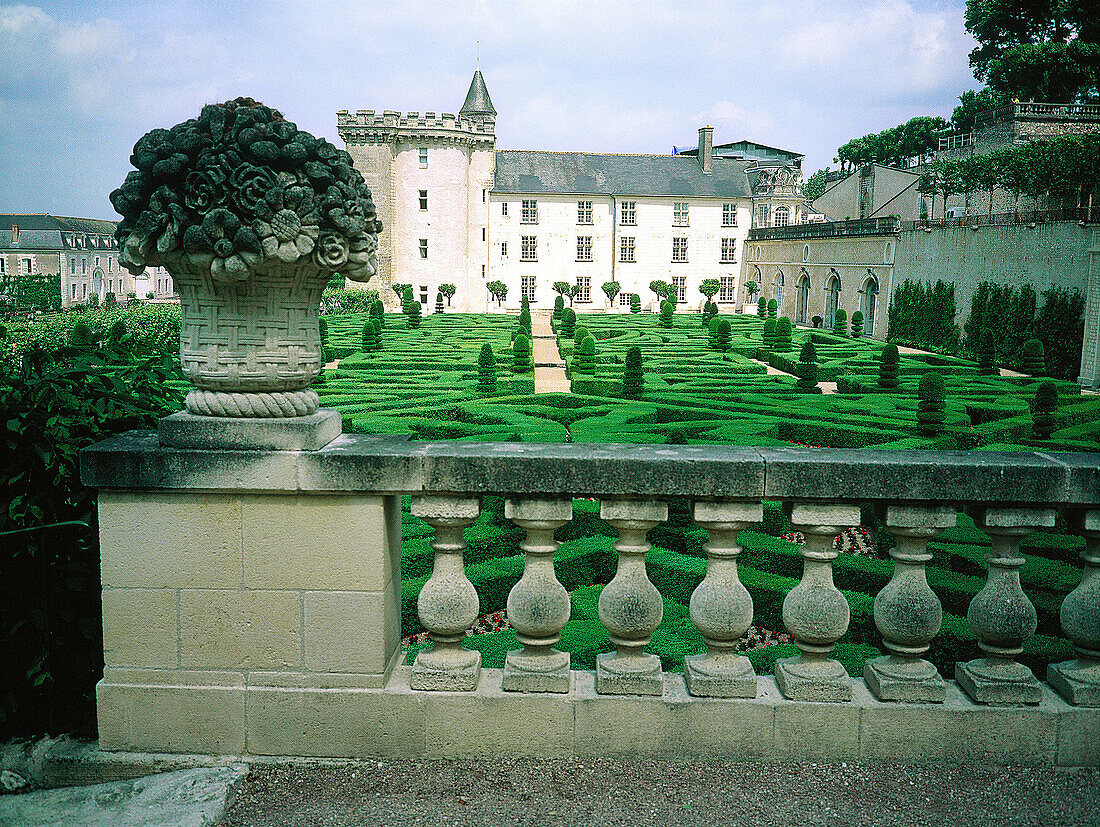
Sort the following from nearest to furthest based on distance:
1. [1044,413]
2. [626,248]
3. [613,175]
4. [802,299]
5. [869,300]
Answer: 1. [1044,413]
2. [869,300]
3. [802,299]
4. [626,248]
5. [613,175]

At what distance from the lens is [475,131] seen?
1831 inches

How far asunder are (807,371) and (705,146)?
3675 cm

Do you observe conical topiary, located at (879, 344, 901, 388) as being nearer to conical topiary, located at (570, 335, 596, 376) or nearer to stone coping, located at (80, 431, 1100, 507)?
conical topiary, located at (570, 335, 596, 376)

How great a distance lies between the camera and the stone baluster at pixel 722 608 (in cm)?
266

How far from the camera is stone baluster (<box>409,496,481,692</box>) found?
271 centimetres

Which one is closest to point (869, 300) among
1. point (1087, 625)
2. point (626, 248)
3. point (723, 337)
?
point (626, 248)

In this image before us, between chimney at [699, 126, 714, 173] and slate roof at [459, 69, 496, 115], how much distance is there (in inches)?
472

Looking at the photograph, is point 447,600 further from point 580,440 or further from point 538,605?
point 580,440

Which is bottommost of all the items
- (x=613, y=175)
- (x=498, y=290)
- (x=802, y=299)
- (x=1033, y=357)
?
(x=1033, y=357)

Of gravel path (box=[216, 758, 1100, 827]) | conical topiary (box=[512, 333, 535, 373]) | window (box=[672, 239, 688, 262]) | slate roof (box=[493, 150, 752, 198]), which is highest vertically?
slate roof (box=[493, 150, 752, 198])

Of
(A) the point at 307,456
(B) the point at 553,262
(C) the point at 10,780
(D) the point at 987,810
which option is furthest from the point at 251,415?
(B) the point at 553,262

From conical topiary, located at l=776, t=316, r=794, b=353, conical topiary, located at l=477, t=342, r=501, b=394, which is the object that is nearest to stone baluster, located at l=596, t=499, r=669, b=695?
conical topiary, located at l=477, t=342, r=501, b=394

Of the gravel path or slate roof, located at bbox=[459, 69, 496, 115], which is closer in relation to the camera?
the gravel path

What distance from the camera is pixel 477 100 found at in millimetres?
49281
